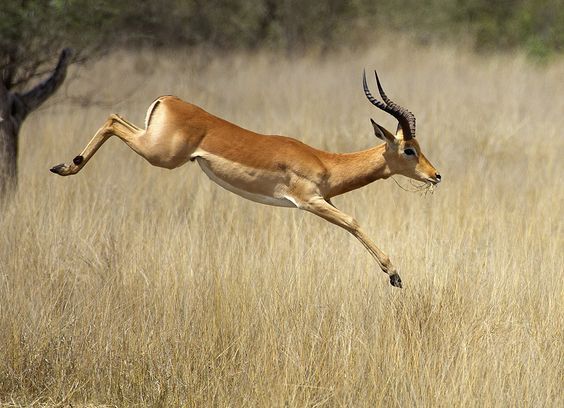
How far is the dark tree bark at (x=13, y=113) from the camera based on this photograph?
7.16 m

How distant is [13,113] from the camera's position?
7449 mm

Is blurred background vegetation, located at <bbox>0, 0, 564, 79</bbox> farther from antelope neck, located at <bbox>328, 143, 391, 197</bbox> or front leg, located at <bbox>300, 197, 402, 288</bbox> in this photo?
front leg, located at <bbox>300, 197, 402, 288</bbox>

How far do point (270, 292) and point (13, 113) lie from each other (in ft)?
10.4

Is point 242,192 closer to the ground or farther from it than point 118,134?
closer to the ground

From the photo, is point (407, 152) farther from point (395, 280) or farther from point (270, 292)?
point (270, 292)

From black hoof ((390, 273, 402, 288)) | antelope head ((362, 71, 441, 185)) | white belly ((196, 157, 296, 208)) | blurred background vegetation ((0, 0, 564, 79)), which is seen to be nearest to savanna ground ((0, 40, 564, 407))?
black hoof ((390, 273, 402, 288))

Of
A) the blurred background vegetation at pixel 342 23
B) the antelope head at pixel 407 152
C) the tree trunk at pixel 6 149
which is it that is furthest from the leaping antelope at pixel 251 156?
the blurred background vegetation at pixel 342 23

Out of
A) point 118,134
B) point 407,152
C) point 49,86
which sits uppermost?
point 49,86

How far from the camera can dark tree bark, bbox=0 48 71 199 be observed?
7.16 meters

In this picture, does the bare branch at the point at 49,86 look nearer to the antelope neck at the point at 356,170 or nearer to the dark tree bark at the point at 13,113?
the dark tree bark at the point at 13,113

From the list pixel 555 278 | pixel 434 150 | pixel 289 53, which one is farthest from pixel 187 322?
pixel 289 53

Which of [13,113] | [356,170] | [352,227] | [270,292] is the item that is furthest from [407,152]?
[13,113]

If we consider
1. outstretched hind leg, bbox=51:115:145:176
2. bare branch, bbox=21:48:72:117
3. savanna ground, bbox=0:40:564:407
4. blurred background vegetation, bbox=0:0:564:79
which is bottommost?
savanna ground, bbox=0:40:564:407

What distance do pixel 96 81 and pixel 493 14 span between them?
9.07 m
